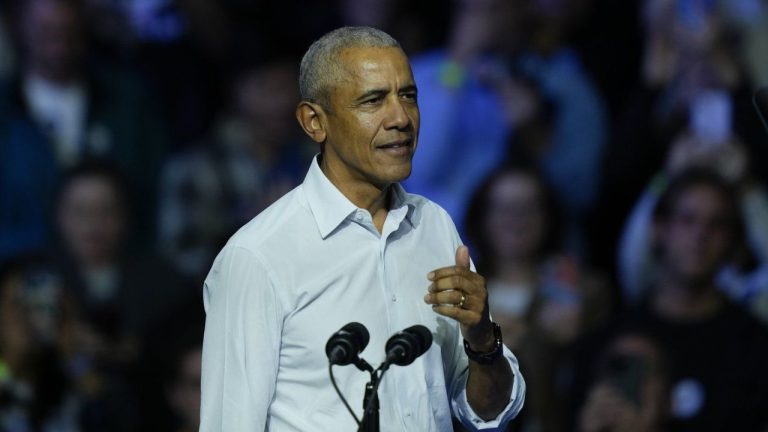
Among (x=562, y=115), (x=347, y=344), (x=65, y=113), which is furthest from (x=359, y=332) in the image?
(x=65, y=113)

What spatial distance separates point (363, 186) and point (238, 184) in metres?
3.45

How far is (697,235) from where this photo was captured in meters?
5.37

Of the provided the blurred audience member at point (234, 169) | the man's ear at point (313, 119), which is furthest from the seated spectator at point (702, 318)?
the man's ear at point (313, 119)

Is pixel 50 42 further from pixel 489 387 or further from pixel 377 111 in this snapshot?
Result: pixel 489 387

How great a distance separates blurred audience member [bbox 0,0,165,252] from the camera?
6156 mm

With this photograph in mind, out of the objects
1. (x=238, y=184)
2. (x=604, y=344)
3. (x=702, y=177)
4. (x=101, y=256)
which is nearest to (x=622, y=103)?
(x=702, y=177)

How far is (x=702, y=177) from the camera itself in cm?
541

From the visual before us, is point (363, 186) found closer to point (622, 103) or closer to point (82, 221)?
point (622, 103)

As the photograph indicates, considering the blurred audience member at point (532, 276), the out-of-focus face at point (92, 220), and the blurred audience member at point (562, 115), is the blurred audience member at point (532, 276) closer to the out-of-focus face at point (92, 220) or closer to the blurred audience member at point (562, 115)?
the blurred audience member at point (562, 115)

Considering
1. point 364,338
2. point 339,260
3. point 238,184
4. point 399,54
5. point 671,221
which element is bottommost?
point 364,338

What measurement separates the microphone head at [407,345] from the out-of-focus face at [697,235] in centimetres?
300

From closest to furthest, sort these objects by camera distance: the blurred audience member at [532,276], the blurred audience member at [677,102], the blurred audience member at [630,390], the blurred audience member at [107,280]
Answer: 1. the blurred audience member at [630,390]
2. the blurred audience member at [677,102]
3. the blurred audience member at [532,276]
4. the blurred audience member at [107,280]

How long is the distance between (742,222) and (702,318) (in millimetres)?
421

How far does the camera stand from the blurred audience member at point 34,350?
577cm
